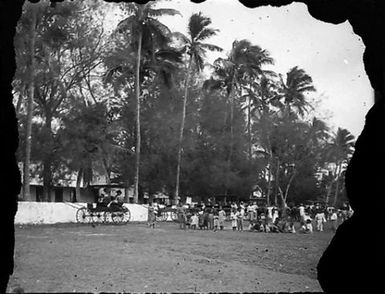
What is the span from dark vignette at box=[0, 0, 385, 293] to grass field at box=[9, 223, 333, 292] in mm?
2080

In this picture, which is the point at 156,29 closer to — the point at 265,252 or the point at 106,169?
the point at 106,169

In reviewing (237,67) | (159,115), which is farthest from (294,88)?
(159,115)

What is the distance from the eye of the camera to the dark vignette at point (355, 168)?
12.8 ft

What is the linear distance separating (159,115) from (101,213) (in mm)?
10214

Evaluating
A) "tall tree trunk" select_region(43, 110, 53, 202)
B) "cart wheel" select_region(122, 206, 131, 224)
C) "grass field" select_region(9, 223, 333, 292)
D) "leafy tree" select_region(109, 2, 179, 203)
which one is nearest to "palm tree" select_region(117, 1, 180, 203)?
"leafy tree" select_region(109, 2, 179, 203)

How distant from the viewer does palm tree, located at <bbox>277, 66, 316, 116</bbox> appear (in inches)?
1249

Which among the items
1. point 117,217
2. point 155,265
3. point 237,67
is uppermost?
point 237,67

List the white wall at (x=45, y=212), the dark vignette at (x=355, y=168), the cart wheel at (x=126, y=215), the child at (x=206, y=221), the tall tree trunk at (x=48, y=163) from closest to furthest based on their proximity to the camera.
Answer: the dark vignette at (x=355, y=168), the white wall at (x=45, y=212), the cart wheel at (x=126, y=215), the child at (x=206, y=221), the tall tree trunk at (x=48, y=163)

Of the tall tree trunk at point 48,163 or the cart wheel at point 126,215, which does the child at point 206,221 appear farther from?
the tall tree trunk at point 48,163

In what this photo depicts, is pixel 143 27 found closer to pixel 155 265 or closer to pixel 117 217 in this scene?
pixel 117 217

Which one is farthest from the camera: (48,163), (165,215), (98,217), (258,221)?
(165,215)

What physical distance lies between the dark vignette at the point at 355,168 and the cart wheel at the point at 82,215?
42.7 feet

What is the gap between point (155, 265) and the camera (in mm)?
8320

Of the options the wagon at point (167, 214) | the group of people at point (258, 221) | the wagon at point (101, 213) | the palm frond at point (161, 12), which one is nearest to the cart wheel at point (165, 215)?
the wagon at point (167, 214)
